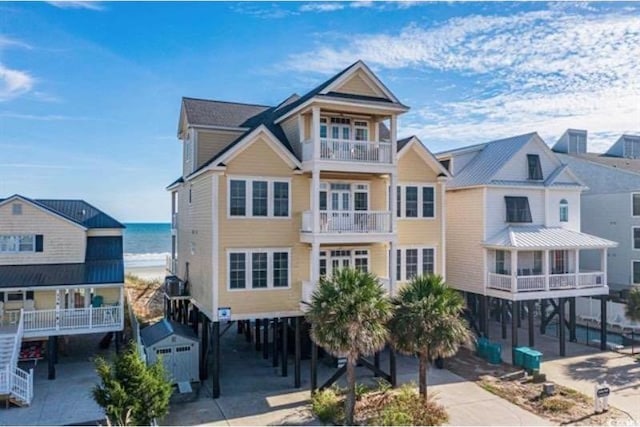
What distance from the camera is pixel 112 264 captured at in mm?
20781

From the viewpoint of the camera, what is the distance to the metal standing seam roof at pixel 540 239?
860 inches

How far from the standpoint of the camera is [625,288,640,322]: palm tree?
2148 cm

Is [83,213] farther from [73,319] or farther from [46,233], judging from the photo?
[73,319]

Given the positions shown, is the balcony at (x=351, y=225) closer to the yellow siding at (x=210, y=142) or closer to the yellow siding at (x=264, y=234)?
the yellow siding at (x=264, y=234)

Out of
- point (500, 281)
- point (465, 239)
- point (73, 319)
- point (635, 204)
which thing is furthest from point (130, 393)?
point (635, 204)

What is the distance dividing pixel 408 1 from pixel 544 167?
15012 millimetres

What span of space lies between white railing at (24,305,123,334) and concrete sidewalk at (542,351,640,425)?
718 inches

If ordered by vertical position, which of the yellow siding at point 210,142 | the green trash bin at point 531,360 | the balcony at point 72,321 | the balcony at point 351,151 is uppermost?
the yellow siding at point 210,142

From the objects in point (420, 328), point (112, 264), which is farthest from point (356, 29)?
point (112, 264)

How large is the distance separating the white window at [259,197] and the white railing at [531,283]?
11.7 meters

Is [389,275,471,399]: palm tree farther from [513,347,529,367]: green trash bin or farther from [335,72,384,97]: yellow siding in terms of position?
[335,72,384,97]: yellow siding

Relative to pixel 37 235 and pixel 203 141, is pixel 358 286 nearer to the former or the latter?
pixel 203 141

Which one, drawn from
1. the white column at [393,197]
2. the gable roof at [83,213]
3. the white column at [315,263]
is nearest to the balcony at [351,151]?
the white column at [393,197]

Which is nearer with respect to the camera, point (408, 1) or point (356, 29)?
point (408, 1)
